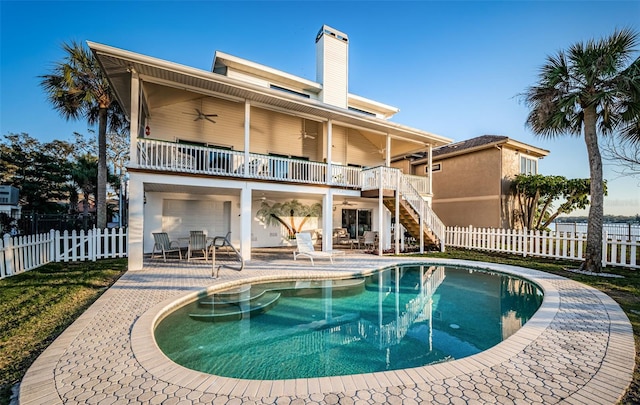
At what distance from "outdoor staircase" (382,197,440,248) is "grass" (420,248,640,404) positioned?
3.02 feet

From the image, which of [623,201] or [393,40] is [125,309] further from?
[623,201]

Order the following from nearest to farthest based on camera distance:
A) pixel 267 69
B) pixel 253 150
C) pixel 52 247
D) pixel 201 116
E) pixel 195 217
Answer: pixel 52 247, pixel 201 116, pixel 195 217, pixel 253 150, pixel 267 69

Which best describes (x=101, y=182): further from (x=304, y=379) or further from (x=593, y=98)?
(x=593, y=98)

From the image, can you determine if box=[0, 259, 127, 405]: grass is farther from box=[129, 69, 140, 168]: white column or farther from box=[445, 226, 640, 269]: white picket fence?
box=[445, 226, 640, 269]: white picket fence

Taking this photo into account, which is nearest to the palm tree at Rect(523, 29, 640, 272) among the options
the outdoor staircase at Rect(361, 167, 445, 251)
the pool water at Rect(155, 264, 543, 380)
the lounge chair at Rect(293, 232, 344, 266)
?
the pool water at Rect(155, 264, 543, 380)

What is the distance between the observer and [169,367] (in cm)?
322

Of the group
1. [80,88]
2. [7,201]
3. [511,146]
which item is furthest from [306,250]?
[7,201]

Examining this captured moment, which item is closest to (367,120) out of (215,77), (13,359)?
(215,77)

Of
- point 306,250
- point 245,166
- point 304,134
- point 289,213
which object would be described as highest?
point 304,134

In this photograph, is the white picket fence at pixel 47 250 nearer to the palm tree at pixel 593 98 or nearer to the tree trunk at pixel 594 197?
the palm tree at pixel 593 98

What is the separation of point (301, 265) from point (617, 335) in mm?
7576

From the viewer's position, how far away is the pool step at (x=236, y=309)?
219 inches

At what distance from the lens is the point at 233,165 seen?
10.4 meters

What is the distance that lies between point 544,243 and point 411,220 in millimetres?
5393
